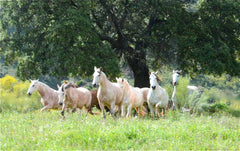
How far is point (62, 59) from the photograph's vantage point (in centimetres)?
1945

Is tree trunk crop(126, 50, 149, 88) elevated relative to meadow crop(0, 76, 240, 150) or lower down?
elevated

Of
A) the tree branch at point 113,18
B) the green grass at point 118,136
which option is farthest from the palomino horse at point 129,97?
the tree branch at point 113,18

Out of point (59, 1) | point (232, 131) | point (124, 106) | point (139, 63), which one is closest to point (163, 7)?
point (139, 63)

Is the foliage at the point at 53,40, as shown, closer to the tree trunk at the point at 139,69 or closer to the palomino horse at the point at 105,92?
the tree trunk at the point at 139,69

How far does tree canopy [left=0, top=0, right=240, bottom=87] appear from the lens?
64.6 feet

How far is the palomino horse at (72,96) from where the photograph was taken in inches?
524

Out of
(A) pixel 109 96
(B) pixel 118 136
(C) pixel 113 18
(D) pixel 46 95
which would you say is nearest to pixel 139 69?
(C) pixel 113 18

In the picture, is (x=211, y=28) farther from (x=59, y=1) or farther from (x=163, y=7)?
(x=59, y=1)

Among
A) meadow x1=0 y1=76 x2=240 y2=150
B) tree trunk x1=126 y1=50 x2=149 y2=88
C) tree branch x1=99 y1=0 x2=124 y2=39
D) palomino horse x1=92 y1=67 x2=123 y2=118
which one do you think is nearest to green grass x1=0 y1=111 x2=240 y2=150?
meadow x1=0 y1=76 x2=240 y2=150

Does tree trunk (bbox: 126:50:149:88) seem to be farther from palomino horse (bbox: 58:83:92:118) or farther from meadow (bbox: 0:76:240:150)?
meadow (bbox: 0:76:240:150)

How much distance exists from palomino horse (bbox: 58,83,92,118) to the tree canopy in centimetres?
423

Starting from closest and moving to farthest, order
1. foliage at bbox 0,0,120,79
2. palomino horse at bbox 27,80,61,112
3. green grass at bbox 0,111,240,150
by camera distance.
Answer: green grass at bbox 0,111,240,150, palomino horse at bbox 27,80,61,112, foliage at bbox 0,0,120,79

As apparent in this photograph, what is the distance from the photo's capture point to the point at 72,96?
546 inches

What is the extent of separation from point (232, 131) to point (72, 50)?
11.3 m
